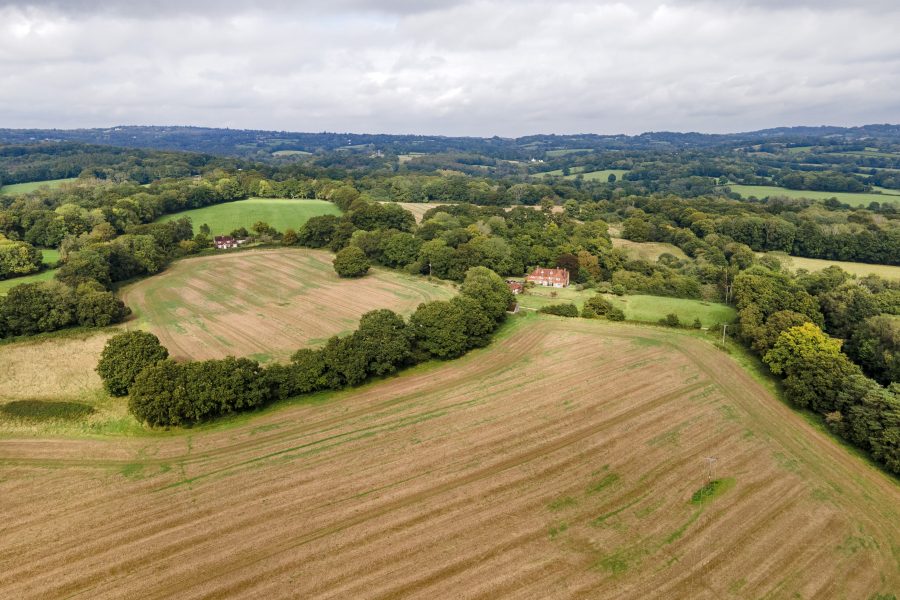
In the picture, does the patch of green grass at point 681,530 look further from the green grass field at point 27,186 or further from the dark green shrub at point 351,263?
the green grass field at point 27,186

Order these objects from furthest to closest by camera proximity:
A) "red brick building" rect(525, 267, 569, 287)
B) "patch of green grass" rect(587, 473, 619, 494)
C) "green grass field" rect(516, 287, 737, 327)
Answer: "red brick building" rect(525, 267, 569, 287)
"green grass field" rect(516, 287, 737, 327)
"patch of green grass" rect(587, 473, 619, 494)

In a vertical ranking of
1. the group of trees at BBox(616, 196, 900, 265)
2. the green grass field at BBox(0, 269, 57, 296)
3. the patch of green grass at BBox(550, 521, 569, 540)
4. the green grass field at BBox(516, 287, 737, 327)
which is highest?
the group of trees at BBox(616, 196, 900, 265)

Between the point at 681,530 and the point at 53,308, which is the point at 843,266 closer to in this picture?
the point at 681,530

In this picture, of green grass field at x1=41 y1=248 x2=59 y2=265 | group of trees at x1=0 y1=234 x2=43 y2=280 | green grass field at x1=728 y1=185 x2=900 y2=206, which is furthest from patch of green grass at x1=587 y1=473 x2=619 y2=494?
green grass field at x1=728 y1=185 x2=900 y2=206

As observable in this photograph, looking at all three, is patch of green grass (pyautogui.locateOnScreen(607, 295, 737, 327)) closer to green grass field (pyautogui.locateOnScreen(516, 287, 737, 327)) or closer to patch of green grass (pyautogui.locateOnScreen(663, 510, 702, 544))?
green grass field (pyautogui.locateOnScreen(516, 287, 737, 327))

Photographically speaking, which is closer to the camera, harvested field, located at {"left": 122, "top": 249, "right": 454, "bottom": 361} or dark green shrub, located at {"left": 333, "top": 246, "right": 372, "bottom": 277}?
harvested field, located at {"left": 122, "top": 249, "right": 454, "bottom": 361}

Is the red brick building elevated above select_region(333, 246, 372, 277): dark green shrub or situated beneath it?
situated beneath

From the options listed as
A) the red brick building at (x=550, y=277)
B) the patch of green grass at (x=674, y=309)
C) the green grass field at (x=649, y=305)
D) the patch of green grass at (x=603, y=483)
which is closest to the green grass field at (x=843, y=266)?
the patch of green grass at (x=674, y=309)
